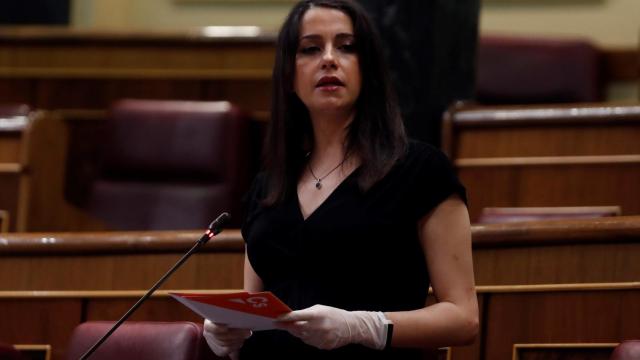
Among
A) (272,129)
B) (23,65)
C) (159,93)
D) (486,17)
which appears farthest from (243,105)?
(272,129)

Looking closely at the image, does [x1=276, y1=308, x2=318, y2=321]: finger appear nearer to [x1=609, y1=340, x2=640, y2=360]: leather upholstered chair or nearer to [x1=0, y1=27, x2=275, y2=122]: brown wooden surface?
[x1=609, y1=340, x2=640, y2=360]: leather upholstered chair

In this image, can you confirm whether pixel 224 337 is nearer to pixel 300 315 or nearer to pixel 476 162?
pixel 300 315

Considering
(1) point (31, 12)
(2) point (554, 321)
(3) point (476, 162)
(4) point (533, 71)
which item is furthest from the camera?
(1) point (31, 12)

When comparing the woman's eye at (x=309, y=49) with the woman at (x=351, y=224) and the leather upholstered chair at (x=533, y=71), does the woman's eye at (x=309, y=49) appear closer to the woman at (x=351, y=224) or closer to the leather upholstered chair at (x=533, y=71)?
the woman at (x=351, y=224)

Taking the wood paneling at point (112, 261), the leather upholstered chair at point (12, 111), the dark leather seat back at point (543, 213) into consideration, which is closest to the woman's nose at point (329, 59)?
the wood paneling at point (112, 261)

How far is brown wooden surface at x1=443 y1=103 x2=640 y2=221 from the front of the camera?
1.16m

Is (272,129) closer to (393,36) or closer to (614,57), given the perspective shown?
(393,36)

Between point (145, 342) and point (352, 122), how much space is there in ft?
0.57

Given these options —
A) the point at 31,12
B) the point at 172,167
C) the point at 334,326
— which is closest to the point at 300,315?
the point at 334,326

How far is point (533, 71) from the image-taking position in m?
1.58

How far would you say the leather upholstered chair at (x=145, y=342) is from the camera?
682 mm

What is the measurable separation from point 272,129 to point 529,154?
1.84ft

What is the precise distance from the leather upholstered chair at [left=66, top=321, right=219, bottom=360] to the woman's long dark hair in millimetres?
92

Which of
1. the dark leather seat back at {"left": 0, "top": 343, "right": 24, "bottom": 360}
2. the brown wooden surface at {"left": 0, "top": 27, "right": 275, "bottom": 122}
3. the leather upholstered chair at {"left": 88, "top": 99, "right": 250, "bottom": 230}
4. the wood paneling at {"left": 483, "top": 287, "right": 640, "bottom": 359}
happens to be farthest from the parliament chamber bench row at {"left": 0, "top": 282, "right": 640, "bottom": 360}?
the brown wooden surface at {"left": 0, "top": 27, "right": 275, "bottom": 122}
